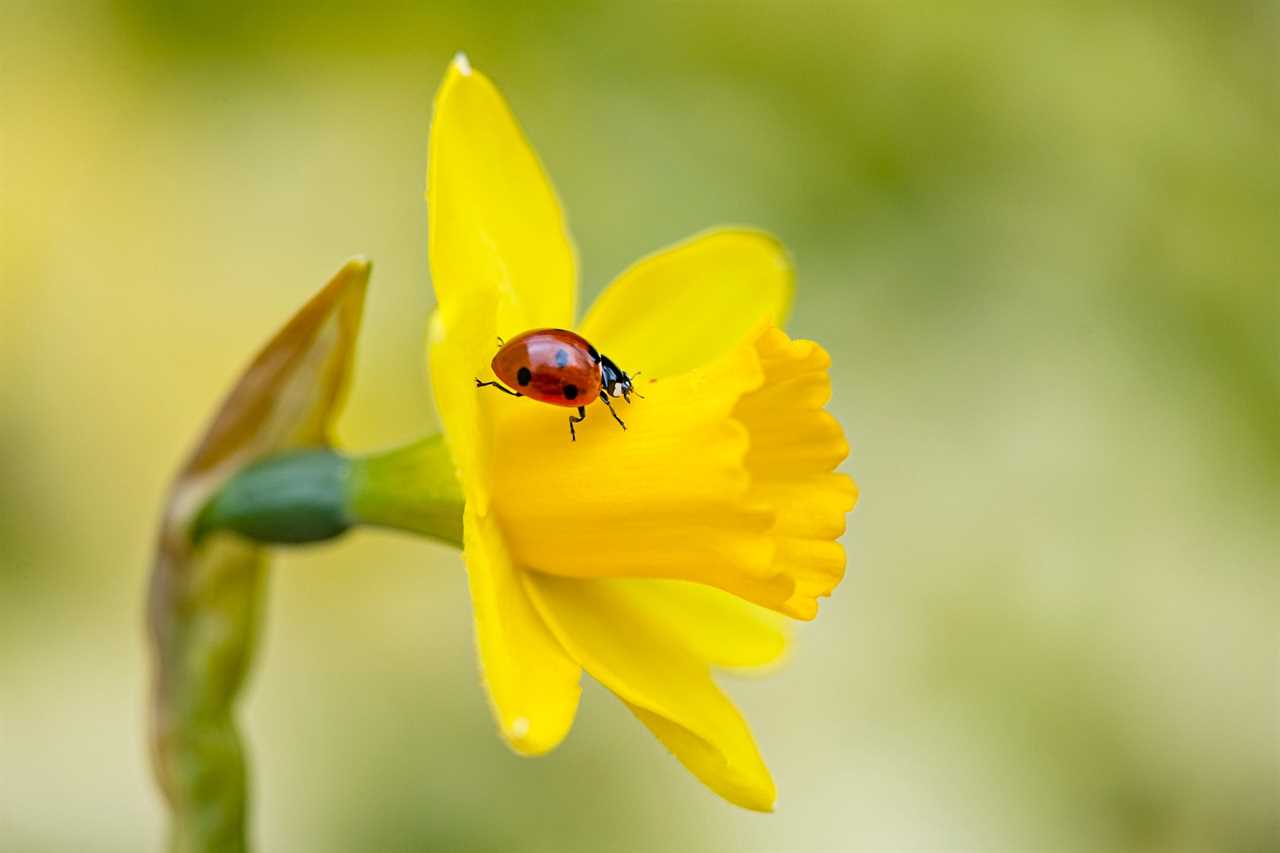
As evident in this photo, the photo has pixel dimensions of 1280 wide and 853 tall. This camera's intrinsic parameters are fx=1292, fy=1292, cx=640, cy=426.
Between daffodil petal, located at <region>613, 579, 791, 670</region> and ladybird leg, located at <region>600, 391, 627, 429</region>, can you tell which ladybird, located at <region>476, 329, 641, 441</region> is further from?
daffodil petal, located at <region>613, 579, 791, 670</region>

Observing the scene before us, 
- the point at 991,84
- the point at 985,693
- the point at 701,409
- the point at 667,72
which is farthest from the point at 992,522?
the point at 701,409

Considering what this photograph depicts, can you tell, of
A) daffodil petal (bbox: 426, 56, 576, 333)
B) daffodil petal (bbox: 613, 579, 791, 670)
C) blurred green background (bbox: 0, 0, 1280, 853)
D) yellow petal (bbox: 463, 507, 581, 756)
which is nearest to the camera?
yellow petal (bbox: 463, 507, 581, 756)

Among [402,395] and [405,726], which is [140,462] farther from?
[405,726]

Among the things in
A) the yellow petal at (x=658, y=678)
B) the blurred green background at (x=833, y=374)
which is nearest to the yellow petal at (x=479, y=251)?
the yellow petal at (x=658, y=678)

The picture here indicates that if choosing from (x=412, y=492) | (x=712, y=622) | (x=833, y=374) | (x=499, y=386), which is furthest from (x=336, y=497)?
(x=833, y=374)

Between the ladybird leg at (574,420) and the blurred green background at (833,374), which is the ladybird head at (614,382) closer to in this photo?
the ladybird leg at (574,420)

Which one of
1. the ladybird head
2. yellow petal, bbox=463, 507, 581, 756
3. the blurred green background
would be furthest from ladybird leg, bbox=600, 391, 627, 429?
the blurred green background
